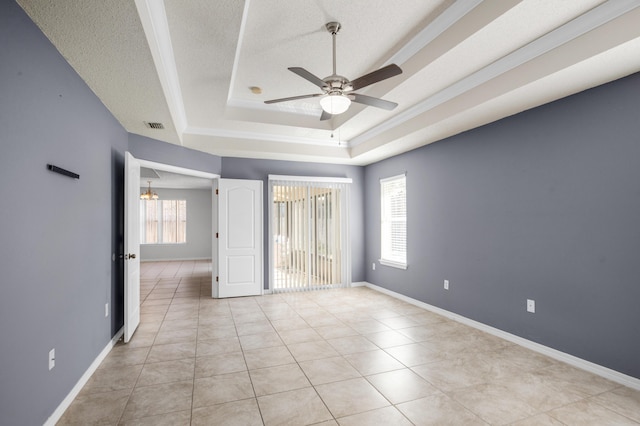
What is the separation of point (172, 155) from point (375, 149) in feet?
9.74

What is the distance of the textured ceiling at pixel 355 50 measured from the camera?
2107 mm

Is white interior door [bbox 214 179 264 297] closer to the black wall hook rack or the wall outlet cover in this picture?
the black wall hook rack

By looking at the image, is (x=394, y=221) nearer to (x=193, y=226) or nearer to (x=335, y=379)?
(x=335, y=379)

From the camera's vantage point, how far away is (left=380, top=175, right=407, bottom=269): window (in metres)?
5.46

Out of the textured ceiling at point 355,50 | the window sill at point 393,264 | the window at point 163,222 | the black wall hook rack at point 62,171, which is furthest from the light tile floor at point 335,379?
the window at point 163,222

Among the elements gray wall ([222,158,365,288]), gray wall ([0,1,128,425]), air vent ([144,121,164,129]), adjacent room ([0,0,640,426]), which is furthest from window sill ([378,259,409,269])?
gray wall ([0,1,128,425])

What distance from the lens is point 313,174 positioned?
6250 mm

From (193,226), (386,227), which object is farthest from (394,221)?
(193,226)

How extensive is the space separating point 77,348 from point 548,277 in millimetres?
4125

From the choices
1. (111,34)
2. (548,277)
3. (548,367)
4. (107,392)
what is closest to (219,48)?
(111,34)

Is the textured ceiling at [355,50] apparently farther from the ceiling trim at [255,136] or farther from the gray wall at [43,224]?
the ceiling trim at [255,136]

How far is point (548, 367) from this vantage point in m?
2.94

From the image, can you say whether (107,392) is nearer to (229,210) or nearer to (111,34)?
(111,34)

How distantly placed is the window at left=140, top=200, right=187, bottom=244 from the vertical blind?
20.0 ft
